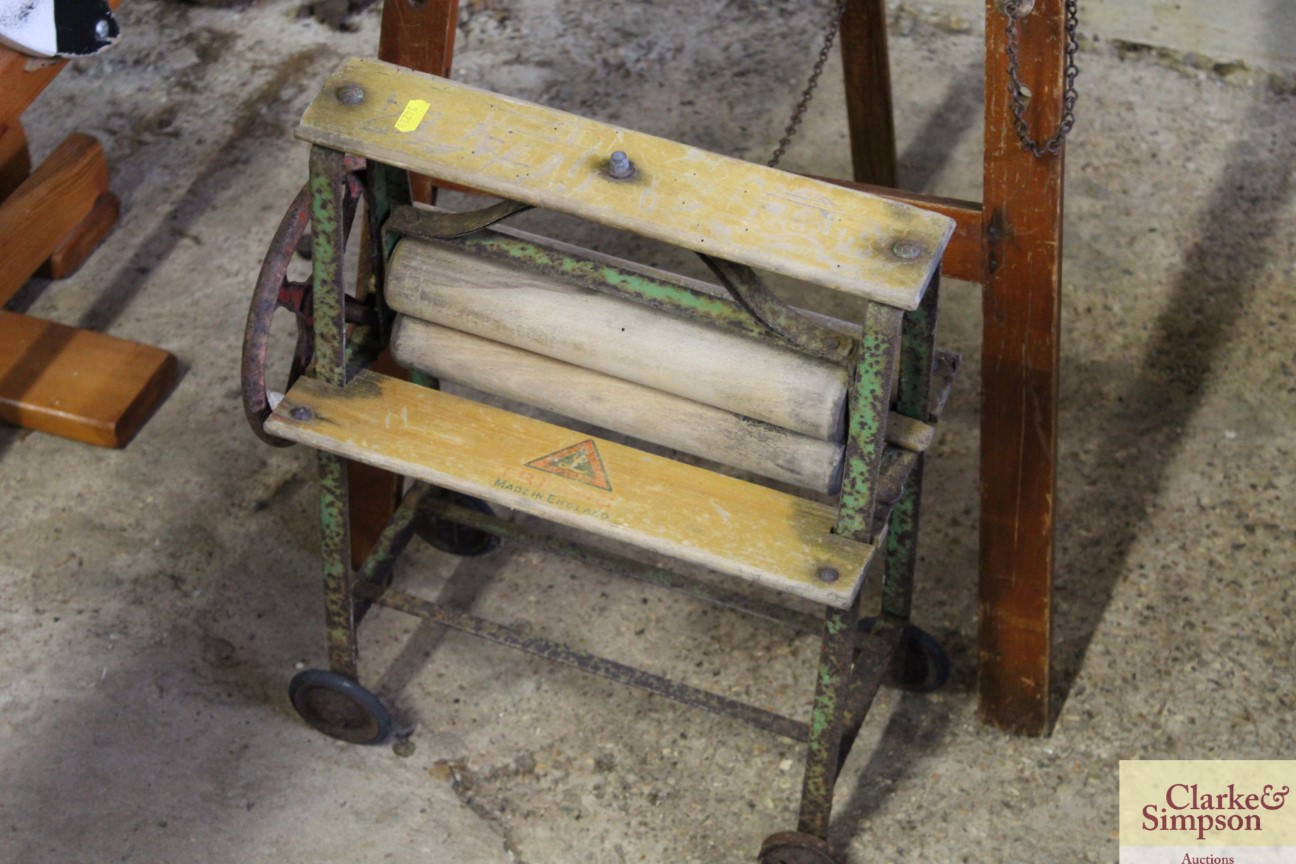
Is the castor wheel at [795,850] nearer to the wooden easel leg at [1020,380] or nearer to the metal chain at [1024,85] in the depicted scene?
the wooden easel leg at [1020,380]

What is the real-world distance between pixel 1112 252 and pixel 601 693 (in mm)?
1561

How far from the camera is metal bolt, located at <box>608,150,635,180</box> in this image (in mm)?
2023

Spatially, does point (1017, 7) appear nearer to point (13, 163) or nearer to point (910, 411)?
point (910, 411)

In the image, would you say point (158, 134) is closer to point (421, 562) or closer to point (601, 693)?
point (421, 562)

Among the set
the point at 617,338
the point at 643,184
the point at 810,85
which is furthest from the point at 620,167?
the point at 810,85

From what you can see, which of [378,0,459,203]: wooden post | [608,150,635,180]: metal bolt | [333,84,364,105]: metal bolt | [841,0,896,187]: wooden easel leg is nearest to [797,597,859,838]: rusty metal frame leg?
[608,150,635,180]: metal bolt

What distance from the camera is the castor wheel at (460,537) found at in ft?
9.77

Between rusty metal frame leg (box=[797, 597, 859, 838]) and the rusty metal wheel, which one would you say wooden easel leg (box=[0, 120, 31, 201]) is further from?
rusty metal frame leg (box=[797, 597, 859, 838])

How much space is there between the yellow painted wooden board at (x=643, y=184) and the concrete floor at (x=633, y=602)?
1061 mm

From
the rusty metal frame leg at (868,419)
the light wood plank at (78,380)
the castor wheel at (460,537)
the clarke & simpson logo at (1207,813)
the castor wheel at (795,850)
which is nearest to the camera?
the rusty metal frame leg at (868,419)

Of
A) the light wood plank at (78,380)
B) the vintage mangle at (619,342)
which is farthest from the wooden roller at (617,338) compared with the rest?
the light wood plank at (78,380)

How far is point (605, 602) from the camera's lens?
9.73ft

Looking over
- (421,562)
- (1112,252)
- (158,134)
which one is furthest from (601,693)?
(158,134)

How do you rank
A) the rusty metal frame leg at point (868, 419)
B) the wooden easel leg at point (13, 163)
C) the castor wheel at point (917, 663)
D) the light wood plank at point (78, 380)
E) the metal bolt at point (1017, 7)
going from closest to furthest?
the rusty metal frame leg at point (868, 419), the metal bolt at point (1017, 7), the castor wheel at point (917, 663), the light wood plank at point (78, 380), the wooden easel leg at point (13, 163)
